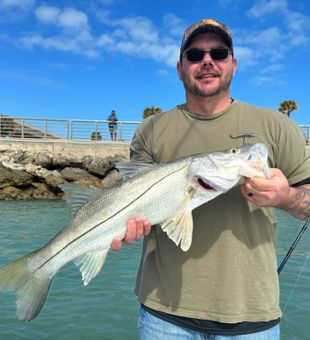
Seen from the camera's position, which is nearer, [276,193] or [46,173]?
[276,193]

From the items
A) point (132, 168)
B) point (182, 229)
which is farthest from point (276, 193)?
point (132, 168)

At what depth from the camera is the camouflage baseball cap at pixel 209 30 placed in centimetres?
269

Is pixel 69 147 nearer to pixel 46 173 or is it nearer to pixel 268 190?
pixel 46 173

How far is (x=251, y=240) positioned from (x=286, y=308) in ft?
14.4

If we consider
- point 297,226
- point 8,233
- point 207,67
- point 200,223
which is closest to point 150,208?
point 200,223

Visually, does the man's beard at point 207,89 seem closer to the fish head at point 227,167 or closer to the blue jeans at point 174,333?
the fish head at point 227,167

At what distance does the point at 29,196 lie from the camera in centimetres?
2117

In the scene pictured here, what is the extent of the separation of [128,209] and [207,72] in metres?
1.00

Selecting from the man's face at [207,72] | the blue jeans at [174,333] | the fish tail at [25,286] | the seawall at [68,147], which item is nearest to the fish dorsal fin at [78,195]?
the fish tail at [25,286]

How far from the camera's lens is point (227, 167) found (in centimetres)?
237

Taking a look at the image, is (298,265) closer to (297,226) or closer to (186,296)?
(297,226)

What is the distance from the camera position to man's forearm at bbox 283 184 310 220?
7.60ft

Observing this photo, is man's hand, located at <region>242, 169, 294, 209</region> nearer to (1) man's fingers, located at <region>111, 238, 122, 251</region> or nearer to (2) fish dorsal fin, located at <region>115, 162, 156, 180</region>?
(2) fish dorsal fin, located at <region>115, 162, 156, 180</region>

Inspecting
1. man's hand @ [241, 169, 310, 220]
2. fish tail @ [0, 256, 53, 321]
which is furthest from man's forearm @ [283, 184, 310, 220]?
fish tail @ [0, 256, 53, 321]
